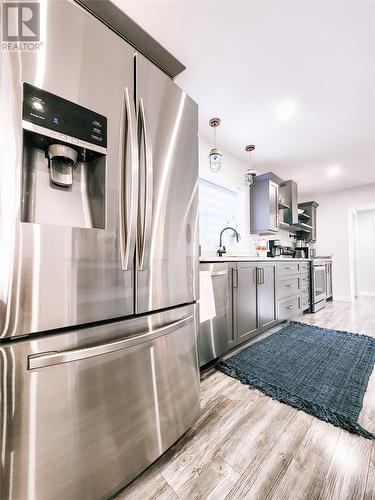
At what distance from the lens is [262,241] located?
146 inches

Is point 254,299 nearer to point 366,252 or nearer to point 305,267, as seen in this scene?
point 305,267

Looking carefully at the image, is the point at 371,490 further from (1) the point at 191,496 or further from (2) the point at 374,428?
(1) the point at 191,496

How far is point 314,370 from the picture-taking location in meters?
1.79

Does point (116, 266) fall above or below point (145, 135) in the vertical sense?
below

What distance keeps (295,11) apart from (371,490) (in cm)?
255

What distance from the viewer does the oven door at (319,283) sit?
3785mm

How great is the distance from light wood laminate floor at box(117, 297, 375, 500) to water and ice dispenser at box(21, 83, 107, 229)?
1.12m

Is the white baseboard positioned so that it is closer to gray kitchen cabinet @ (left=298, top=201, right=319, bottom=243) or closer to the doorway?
the doorway

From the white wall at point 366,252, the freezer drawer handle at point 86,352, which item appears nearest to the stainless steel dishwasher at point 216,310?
the freezer drawer handle at point 86,352

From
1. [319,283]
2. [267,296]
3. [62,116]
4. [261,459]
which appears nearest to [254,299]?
[267,296]

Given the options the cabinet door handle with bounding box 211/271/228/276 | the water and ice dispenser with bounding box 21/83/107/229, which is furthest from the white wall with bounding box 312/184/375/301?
the water and ice dispenser with bounding box 21/83/107/229

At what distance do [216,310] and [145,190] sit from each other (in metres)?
1.27

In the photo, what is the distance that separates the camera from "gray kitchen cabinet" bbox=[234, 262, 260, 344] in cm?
210

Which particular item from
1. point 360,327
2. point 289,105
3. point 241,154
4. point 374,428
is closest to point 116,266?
point 374,428
